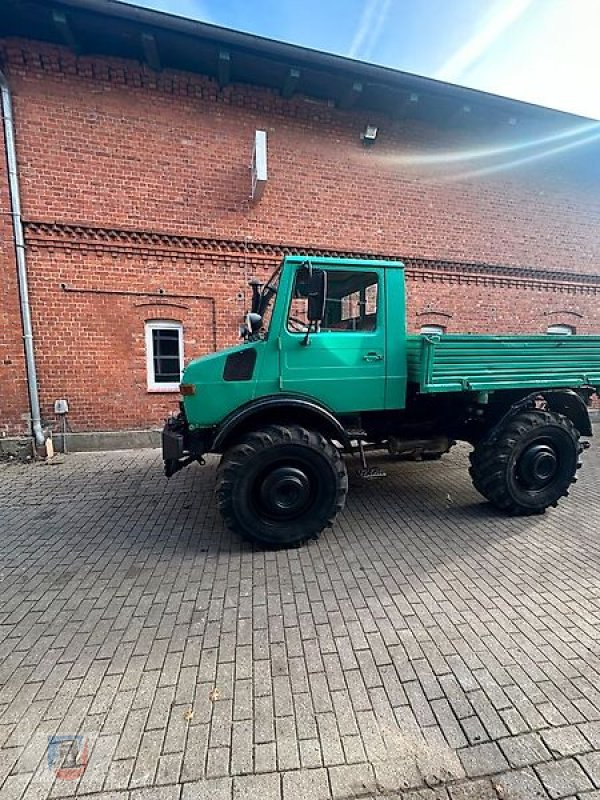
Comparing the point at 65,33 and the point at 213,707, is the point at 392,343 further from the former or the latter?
the point at 65,33

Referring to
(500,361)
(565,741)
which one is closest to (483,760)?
(565,741)

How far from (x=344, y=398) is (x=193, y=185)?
5484mm

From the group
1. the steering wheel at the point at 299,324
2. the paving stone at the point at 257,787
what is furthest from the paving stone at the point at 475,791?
the steering wheel at the point at 299,324

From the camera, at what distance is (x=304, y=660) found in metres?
2.29

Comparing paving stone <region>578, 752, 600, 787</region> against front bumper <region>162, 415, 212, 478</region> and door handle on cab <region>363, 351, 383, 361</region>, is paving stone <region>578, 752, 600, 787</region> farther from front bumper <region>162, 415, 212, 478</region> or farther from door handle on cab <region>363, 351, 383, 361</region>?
front bumper <region>162, 415, 212, 478</region>

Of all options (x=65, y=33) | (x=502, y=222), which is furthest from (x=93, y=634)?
(x=502, y=222)

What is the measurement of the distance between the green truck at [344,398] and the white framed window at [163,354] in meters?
3.28

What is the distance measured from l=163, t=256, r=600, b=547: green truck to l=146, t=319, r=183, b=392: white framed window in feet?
10.7

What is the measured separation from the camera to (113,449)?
22.9 ft

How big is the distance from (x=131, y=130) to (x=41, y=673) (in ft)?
25.2

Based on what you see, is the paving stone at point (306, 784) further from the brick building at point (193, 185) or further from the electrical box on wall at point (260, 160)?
the electrical box on wall at point (260, 160)

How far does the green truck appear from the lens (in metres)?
3.54

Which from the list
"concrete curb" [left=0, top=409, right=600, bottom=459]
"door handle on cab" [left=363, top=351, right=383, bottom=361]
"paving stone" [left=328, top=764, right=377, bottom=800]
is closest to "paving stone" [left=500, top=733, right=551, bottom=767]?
"paving stone" [left=328, top=764, right=377, bottom=800]

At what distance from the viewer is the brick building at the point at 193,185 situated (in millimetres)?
6242
